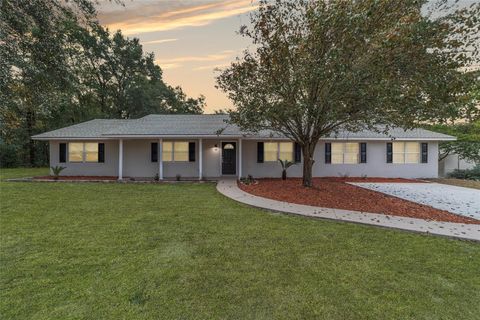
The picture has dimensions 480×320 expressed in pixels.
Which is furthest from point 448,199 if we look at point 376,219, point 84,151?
point 84,151

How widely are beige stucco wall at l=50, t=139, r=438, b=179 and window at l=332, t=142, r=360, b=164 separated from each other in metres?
0.32

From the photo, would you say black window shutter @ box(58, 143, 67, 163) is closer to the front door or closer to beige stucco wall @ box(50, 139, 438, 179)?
beige stucco wall @ box(50, 139, 438, 179)

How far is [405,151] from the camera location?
15641 millimetres

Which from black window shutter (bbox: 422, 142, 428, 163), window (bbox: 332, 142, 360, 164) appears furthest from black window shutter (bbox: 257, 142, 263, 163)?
black window shutter (bbox: 422, 142, 428, 163)

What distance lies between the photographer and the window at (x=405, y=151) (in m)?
15.6

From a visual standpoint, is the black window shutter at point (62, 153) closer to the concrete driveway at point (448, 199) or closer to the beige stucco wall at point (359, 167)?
the beige stucco wall at point (359, 167)

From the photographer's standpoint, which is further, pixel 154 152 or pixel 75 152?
pixel 75 152

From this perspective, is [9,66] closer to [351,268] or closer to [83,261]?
[83,261]

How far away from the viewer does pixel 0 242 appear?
15.4 feet

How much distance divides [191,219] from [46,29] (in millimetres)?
5154

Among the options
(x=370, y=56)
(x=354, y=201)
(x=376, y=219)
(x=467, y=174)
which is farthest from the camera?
(x=467, y=174)

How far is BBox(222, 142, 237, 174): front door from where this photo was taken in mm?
14984

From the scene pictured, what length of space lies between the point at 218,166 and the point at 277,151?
12.2 ft

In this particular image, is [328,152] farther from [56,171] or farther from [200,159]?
[56,171]
